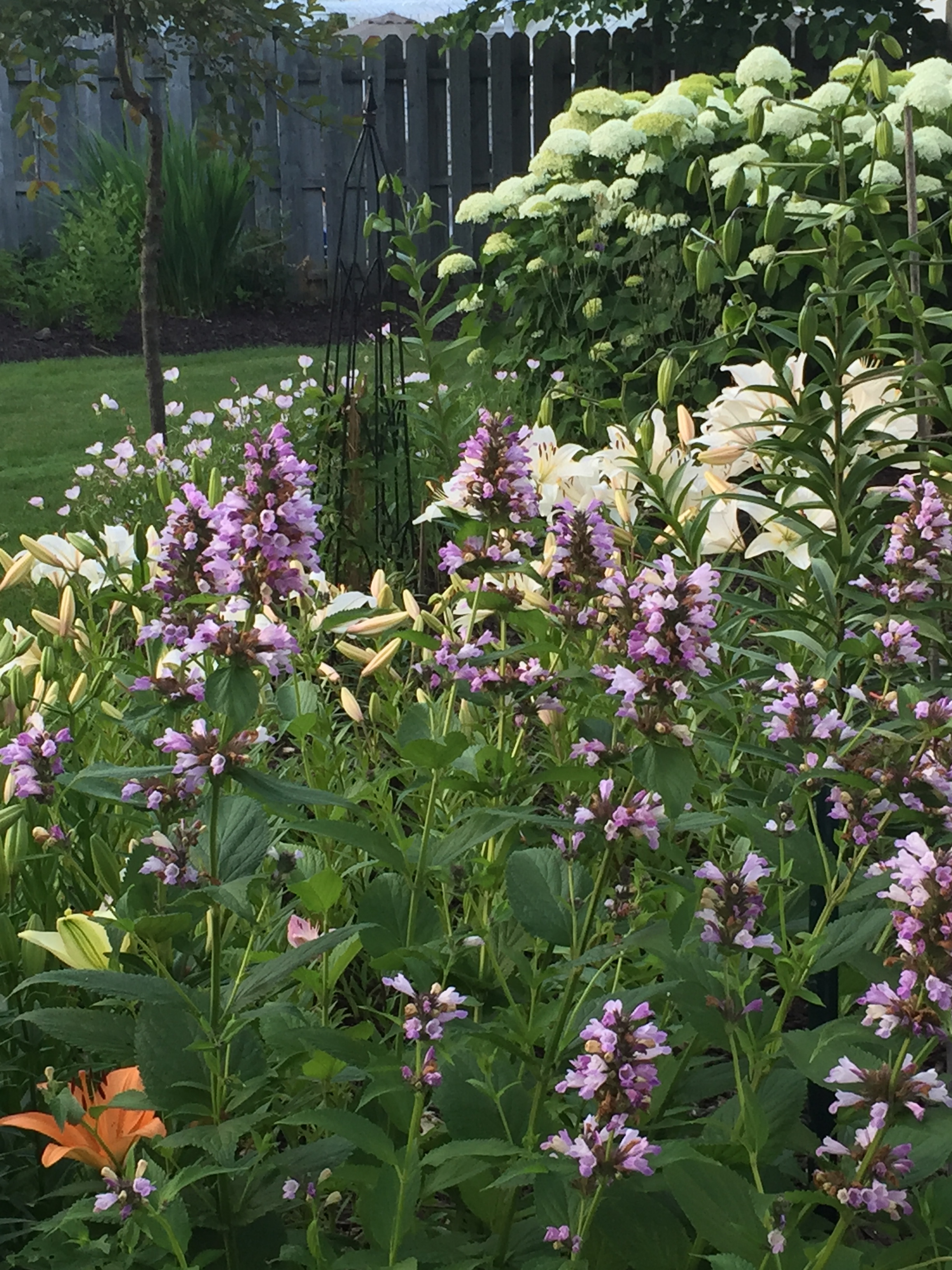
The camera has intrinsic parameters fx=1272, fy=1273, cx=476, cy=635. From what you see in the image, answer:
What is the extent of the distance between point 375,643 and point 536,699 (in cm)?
65

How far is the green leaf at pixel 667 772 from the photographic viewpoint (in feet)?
3.19

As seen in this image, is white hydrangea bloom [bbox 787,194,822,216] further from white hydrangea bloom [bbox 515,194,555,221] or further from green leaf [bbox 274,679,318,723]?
white hydrangea bloom [bbox 515,194,555,221]

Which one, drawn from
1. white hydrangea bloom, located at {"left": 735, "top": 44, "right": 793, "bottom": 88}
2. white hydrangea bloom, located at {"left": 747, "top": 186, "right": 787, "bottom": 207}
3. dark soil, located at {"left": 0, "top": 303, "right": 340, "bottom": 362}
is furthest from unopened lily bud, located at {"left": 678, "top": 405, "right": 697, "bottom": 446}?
dark soil, located at {"left": 0, "top": 303, "right": 340, "bottom": 362}

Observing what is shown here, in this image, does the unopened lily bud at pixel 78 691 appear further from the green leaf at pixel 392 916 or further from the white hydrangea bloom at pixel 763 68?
the white hydrangea bloom at pixel 763 68

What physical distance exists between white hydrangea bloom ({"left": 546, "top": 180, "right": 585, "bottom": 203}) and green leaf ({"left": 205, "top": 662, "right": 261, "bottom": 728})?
3.80 m

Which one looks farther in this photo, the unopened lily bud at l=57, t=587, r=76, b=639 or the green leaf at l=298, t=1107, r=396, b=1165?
the unopened lily bud at l=57, t=587, r=76, b=639

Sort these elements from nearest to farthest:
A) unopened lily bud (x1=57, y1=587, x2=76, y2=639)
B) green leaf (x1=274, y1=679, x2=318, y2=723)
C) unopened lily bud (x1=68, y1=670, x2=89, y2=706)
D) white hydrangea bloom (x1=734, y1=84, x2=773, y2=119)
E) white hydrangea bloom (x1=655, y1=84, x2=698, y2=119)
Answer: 1. green leaf (x1=274, y1=679, x2=318, y2=723)
2. unopened lily bud (x1=68, y1=670, x2=89, y2=706)
3. unopened lily bud (x1=57, y1=587, x2=76, y2=639)
4. white hydrangea bloom (x1=734, y1=84, x2=773, y2=119)
5. white hydrangea bloom (x1=655, y1=84, x2=698, y2=119)

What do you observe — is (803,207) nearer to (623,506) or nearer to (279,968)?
(623,506)

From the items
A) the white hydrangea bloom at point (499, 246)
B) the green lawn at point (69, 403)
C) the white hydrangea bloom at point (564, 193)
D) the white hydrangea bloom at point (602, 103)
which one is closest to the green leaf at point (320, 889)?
the green lawn at point (69, 403)

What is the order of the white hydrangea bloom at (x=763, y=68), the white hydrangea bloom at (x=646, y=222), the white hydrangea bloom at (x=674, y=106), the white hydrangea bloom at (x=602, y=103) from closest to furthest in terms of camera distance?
the white hydrangea bloom at (x=646, y=222) → the white hydrangea bloom at (x=674, y=106) → the white hydrangea bloom at (x=763, y=68) → the white hydrangea bloom at (x=602, y=103)

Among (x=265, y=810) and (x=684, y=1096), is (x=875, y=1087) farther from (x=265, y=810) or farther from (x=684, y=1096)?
(x=265, y=810)

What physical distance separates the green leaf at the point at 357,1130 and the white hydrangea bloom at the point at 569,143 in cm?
435

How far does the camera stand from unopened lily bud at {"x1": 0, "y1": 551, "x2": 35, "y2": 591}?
1.95m

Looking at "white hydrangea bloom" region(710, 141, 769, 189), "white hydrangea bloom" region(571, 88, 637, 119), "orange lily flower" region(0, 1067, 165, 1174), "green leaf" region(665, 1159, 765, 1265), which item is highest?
"white hydrangea bloom" region(571, 88, 637, 119)
